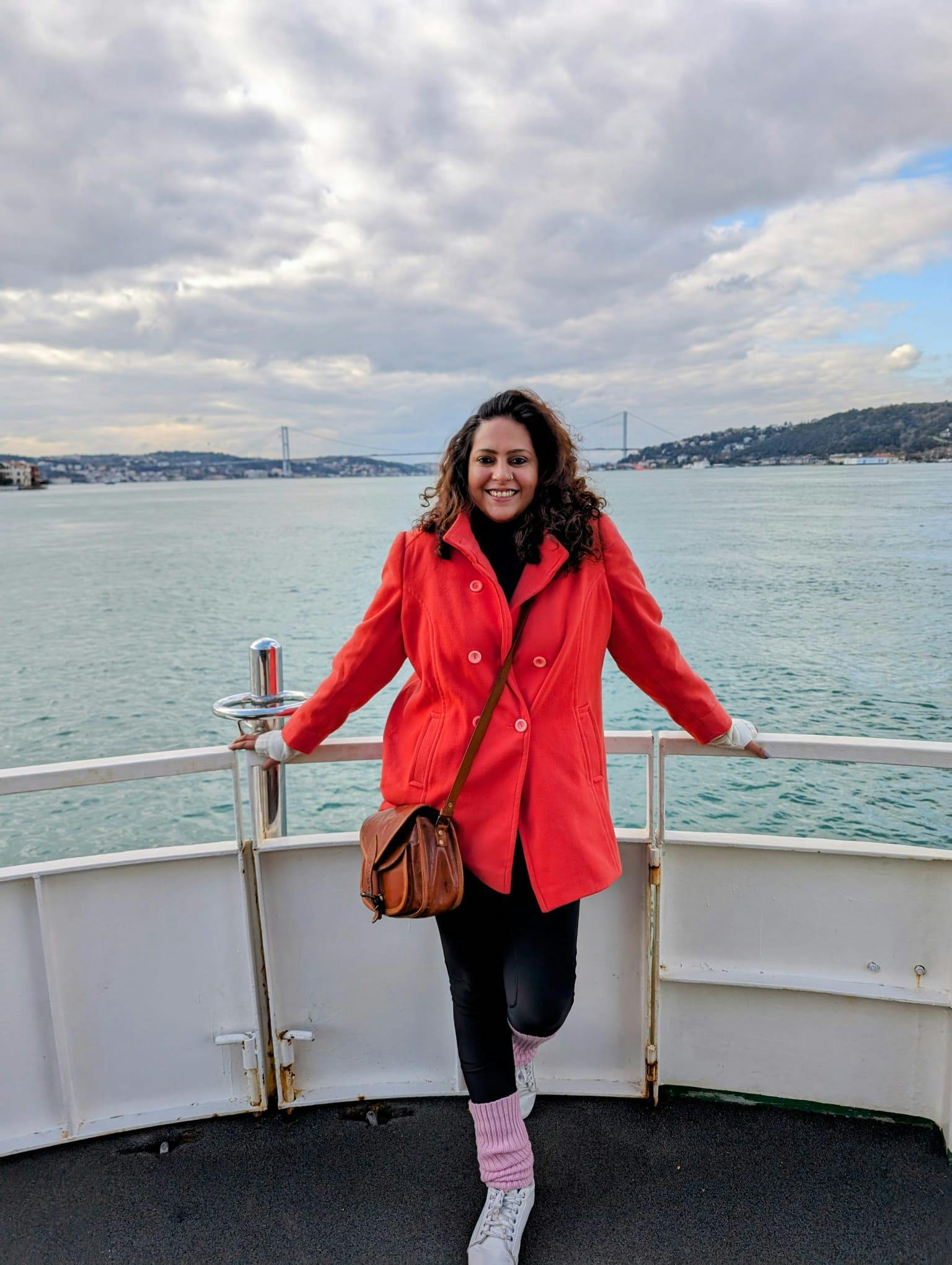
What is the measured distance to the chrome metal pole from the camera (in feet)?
5.79

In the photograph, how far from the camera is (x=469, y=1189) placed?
5.26 ft

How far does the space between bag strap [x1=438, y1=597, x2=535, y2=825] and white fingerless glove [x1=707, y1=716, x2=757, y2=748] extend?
1.55 feet

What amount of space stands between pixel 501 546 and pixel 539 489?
0.12 m

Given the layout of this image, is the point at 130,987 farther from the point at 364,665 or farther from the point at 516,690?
the point at 516,690

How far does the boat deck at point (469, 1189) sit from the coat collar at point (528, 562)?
1155mm

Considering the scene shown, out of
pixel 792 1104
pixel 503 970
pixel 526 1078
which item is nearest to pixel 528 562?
pixel 503 970

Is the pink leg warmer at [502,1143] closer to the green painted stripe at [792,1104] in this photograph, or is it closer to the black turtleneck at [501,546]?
the green painted stripe at [792,1104]

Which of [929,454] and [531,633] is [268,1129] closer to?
[531,633]

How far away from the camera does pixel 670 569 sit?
25.0 m

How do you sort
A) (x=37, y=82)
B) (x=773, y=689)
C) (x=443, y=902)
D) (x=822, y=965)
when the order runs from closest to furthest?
(x=443, y=902), (x=822, y=965), (x=773, y=689), (x=37, y=82)

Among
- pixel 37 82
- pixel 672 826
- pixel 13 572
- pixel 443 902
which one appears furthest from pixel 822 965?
pixel 13 572

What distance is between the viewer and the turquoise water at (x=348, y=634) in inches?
354

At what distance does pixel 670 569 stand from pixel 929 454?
27.8 meters

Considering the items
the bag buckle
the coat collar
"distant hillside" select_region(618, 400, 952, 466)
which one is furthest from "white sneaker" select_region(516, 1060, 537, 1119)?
"distant hillside" select_region(618, 400, 952, 466)
